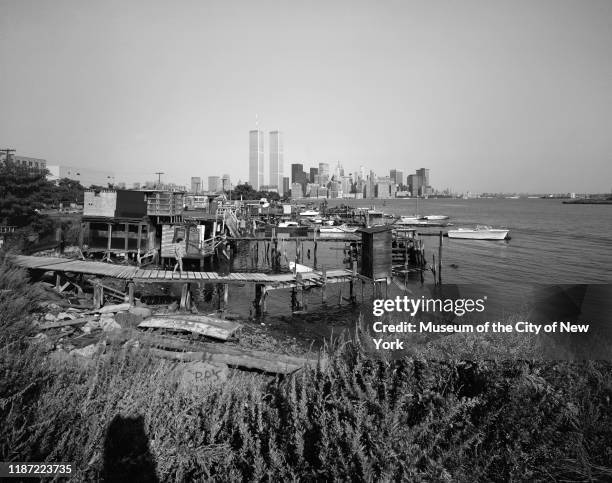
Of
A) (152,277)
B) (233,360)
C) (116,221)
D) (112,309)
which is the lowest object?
(112,309)

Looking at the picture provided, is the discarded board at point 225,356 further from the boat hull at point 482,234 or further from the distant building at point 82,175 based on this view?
the distant building at point 82,175

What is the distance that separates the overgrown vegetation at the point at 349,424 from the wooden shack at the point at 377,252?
18.9m

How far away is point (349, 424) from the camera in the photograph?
398 cm

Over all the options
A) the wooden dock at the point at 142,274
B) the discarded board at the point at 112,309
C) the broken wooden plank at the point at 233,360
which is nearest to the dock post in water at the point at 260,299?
the wooden dock at the point at 142,274

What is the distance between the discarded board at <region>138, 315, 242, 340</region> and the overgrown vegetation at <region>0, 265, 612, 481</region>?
32.3 ft

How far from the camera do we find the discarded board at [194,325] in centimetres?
1519

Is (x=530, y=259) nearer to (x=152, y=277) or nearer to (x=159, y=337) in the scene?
(x=152, y=277)

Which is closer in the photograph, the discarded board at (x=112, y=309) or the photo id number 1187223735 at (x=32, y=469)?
the photo id number 1187223735 at (x=32, y=469)

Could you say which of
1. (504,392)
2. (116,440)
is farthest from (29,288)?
(504,392)

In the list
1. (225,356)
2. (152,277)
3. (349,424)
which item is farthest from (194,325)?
(349,424)

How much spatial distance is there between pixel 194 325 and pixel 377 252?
13046mm

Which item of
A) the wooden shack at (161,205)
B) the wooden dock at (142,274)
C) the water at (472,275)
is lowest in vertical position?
the water at (472,275)

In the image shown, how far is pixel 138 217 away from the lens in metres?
31.2

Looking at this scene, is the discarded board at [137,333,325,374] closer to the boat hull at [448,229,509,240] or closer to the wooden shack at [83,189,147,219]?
the wooden shack at [83,189,147,219]
